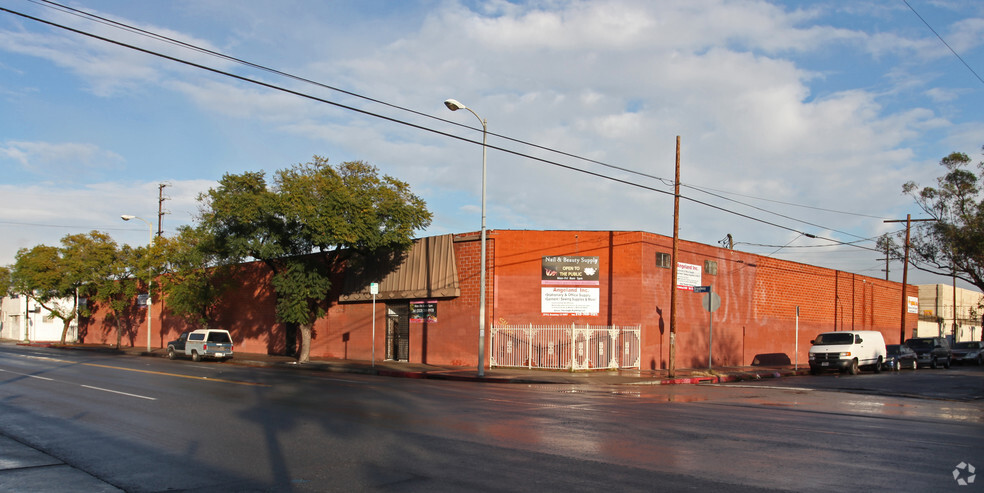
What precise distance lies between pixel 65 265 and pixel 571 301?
41.4 m

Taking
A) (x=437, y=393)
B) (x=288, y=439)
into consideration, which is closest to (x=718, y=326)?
(x=437, y=393)

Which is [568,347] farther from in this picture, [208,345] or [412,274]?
[208,345]

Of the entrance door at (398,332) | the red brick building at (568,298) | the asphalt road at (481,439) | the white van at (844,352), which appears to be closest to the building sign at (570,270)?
the red brick building at (568,298)

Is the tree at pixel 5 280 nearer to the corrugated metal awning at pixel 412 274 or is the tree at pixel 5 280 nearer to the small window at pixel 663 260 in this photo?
the corrugated metal awning at pixel 412 274

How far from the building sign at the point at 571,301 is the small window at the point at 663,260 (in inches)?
131

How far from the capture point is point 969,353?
43938 millimetres

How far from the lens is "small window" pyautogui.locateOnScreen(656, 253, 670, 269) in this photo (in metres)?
30.0

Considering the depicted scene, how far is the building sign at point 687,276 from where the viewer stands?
102 feet

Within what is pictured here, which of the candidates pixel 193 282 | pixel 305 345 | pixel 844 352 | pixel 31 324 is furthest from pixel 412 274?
pixel 31 324

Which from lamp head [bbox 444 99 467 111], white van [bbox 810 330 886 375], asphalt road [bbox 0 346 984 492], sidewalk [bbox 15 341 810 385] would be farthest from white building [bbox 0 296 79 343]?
white van [bbox 810 330 886 375]

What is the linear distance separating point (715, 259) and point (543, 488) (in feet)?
93.2

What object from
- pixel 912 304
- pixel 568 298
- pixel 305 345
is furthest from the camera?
pixel 912 304

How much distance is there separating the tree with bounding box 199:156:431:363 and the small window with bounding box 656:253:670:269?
1057 cm

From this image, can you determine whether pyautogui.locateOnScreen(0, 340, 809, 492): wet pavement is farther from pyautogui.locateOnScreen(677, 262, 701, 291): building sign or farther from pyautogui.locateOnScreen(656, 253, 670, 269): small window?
pyautogui.locateOnScreen(656, 253, 670, 269): small window
